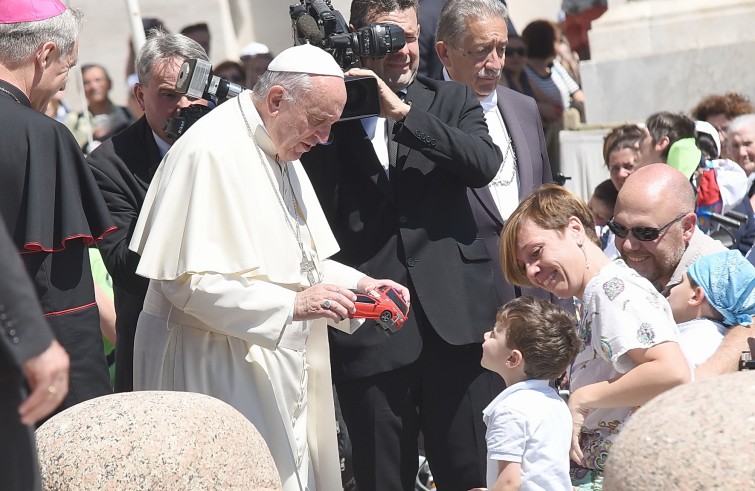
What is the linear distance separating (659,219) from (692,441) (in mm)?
2159

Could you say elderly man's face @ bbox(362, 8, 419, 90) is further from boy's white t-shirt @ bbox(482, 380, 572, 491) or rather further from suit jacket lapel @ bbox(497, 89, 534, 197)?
boy's white t-shirt @ bbox(482, 380, 572, 491)

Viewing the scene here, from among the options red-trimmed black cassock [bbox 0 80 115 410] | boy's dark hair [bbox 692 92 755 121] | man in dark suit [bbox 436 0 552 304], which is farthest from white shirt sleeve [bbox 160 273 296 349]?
boy's dark hair [bbox 692 92 755 121]

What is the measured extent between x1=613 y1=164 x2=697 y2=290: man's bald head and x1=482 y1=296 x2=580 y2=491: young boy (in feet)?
2.67

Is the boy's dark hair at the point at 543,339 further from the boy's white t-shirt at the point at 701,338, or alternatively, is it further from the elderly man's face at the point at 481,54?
the elderly man's face at the point at 481,54

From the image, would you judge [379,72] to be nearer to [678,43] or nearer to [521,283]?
[521,283]

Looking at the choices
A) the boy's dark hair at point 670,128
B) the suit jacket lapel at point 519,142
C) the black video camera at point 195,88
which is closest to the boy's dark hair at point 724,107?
the boy's dark hair at point 670,128

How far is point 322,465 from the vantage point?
4.85m

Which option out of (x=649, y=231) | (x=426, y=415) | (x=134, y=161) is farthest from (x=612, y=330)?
(x=134, y=161)

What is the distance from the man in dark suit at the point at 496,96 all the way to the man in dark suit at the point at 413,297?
1.48ft

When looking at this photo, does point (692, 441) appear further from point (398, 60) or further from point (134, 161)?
point (134, 161)

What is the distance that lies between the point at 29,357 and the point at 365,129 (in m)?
2.71

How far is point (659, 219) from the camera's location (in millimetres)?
5074

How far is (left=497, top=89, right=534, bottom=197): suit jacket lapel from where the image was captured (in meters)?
5.78

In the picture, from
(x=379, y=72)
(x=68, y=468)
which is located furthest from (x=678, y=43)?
(x=68, y=468)
